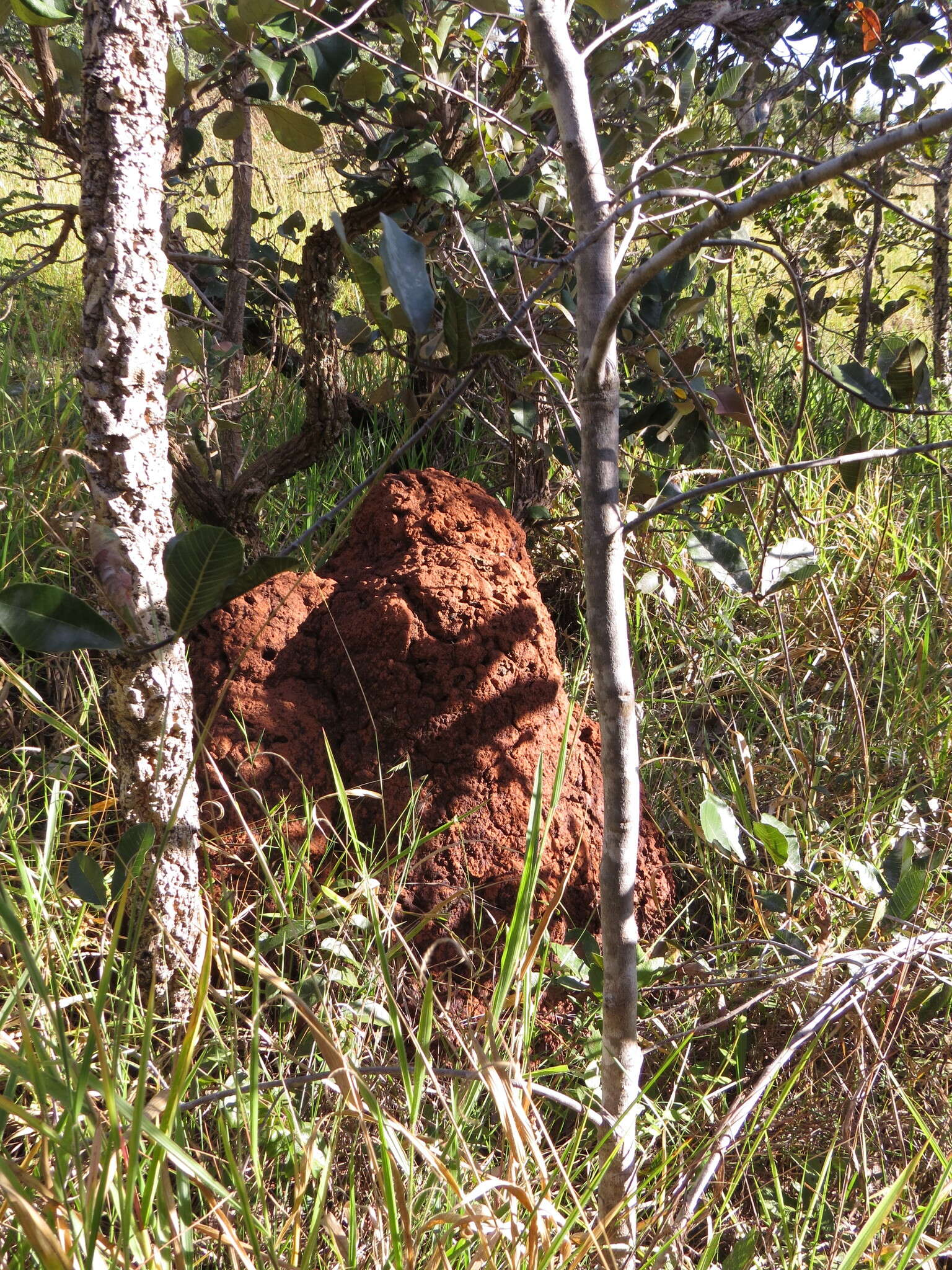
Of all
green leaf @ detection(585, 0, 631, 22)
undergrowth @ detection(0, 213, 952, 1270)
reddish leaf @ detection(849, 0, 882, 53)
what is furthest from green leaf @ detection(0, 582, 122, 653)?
reddish leaf @ detection(849, 0, 882, 53)

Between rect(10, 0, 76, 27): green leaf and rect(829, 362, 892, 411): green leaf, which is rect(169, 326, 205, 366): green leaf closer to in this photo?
rect(10, 0, 76, 27): green leaf

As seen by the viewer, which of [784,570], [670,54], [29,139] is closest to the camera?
[784,570]

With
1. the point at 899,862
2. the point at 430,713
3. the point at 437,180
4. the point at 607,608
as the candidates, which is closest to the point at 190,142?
the point at 437,180

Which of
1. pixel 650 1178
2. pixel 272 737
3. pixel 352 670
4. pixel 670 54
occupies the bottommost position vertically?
pixel 650 1178

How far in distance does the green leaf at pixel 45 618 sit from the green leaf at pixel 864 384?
872 millimetres

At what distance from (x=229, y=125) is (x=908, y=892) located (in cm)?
184

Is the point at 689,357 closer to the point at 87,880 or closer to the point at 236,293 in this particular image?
the point at 236,293

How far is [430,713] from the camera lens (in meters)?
1.53

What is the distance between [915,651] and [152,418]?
1761 mm

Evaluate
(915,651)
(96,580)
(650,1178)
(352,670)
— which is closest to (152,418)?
(96,580)

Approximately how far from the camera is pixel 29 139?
288cm

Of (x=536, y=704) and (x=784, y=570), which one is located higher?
(x=784, y=570)

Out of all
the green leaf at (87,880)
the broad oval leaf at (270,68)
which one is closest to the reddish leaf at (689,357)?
the broad oval leaf at (270,68)

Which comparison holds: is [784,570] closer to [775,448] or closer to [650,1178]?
[650,1178]
